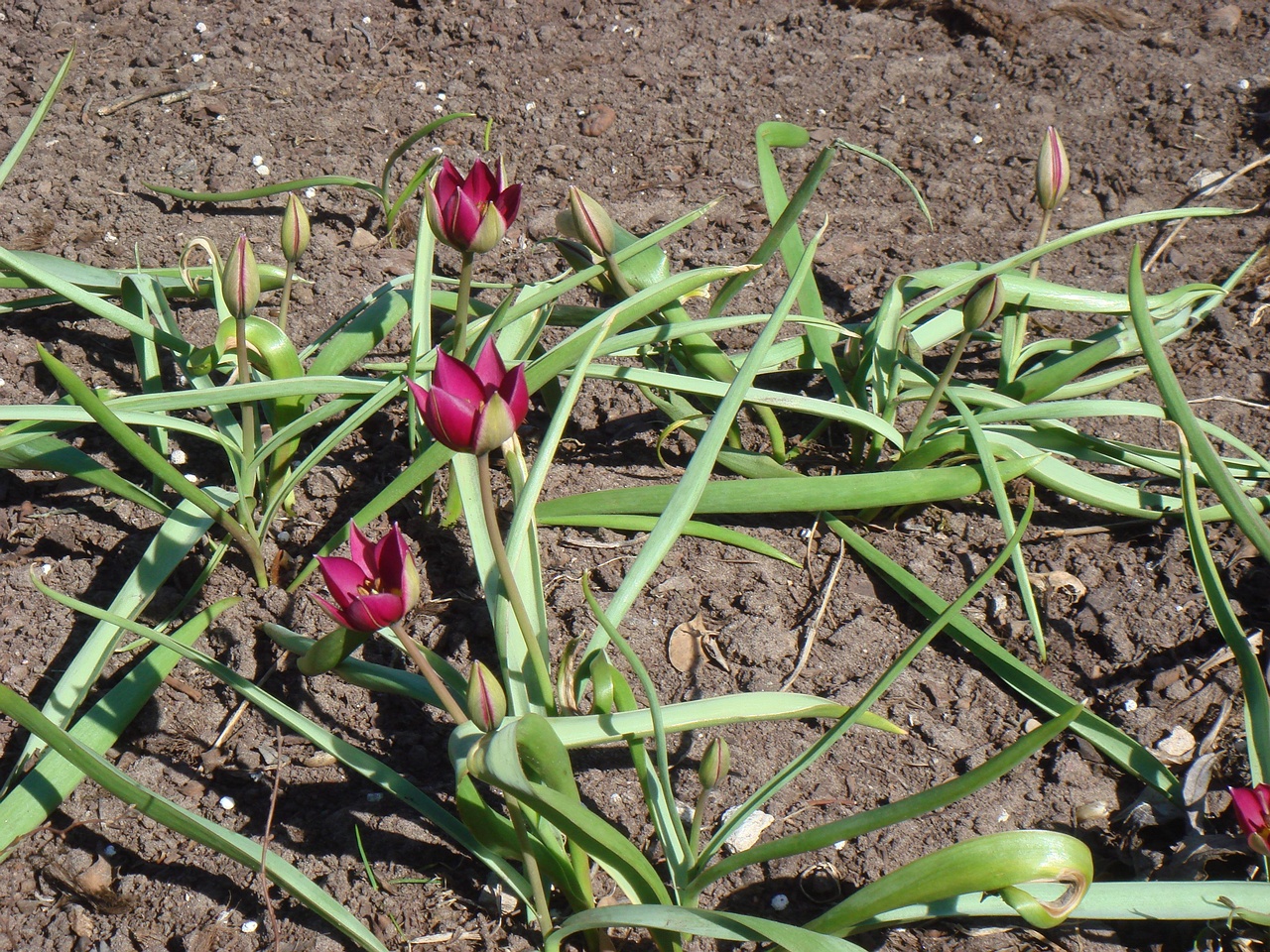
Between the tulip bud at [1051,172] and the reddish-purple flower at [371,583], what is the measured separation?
50.9 inches

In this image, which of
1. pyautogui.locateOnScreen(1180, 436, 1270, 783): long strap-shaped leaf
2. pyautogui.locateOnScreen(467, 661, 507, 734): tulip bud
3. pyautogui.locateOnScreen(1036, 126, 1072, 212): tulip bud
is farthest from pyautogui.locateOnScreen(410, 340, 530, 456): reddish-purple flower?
pyautogui.locateOnScreen(1036, 126, 1072, 212): tulip bud

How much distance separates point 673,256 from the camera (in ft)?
6.82

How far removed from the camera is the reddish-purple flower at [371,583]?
85 cm

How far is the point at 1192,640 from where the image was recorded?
1416mm

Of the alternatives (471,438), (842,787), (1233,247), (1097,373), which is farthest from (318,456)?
(1233,247)

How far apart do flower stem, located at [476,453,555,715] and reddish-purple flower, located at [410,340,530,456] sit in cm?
3

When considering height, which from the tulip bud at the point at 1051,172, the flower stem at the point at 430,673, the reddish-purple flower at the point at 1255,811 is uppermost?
the tulip bud at the point at 1051,172

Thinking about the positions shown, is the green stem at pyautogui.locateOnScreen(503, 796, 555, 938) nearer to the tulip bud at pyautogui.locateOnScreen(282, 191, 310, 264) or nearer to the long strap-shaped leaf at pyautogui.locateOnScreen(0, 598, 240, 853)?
the long strap-shaped leaf at pyautogui.locateOnScreen(0, 598, 240, 853)

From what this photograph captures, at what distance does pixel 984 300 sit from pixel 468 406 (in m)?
0.83

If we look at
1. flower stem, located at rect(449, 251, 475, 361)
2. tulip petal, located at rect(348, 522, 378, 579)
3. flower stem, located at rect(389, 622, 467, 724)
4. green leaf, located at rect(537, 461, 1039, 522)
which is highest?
flower stem, located at rect(449, 251, 475, 361)

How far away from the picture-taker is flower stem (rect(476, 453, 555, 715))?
2.90 feet

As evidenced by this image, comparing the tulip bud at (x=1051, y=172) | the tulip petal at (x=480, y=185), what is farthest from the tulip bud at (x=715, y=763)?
the tulip bud at (x=1051, y=172)

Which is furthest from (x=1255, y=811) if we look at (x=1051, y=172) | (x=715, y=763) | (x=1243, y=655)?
(x=1051, y=172)

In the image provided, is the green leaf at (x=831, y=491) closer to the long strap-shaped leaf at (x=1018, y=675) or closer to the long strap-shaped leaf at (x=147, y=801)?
the long strap-shaped leaf at (x=1018, y=675)
